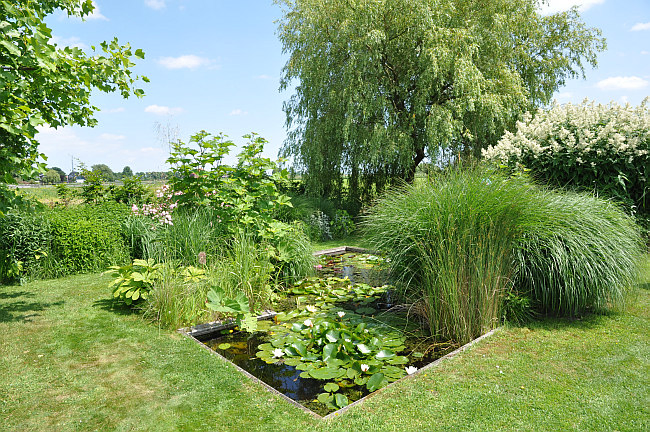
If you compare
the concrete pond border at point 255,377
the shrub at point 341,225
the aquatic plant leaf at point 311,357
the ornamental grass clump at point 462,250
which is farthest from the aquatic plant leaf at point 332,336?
the shrub at point 341,225

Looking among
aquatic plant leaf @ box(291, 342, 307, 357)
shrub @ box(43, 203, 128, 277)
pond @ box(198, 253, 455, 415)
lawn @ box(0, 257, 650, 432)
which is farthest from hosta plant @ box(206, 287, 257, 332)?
shrub @ box(43, 203, 128, 277)

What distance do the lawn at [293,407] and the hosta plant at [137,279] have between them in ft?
1.41

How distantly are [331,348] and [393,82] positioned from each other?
9.43 metres

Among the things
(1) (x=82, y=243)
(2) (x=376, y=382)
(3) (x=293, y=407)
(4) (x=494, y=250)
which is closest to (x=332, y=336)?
(2) (x=376, y=382)

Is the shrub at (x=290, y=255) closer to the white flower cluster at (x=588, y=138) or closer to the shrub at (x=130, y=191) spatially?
the white flower cluster at (x=588, y=138)

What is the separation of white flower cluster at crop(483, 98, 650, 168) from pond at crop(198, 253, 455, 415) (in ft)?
12.9

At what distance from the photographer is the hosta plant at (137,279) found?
4.16m

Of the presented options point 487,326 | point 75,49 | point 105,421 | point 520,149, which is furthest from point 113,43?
point 520,149

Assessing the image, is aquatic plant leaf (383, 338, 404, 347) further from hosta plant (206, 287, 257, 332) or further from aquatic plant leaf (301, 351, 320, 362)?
hosta plant (206, 287, 257, 332)

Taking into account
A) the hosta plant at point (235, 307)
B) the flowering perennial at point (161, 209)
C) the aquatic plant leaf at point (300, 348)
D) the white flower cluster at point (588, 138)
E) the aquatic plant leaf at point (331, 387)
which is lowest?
the aquatic plant leaf at point (331, 387)

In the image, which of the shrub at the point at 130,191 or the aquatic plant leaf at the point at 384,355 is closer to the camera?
the aquatic plant leaf at the point at 384,355

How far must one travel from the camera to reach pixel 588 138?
248 inches

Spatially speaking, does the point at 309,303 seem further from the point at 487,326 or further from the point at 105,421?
Answer: the point at 105,421

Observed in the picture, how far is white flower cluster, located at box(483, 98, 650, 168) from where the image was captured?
6184mm
